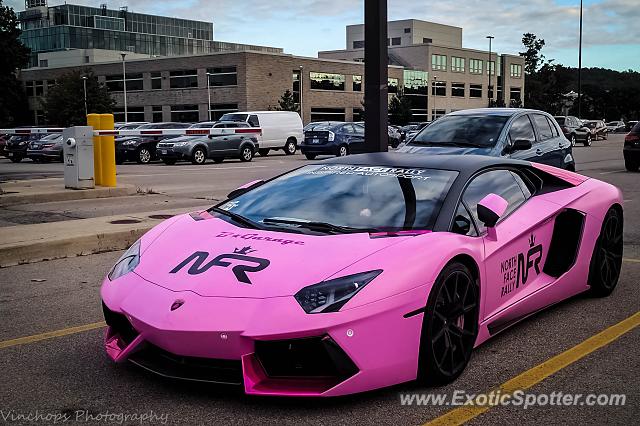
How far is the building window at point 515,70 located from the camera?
113000mm

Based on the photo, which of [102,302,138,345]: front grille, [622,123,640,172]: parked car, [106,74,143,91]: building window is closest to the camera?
[102,302,138,345]: front grille

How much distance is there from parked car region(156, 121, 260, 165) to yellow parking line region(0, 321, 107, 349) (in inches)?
816

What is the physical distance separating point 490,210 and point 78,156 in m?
10.8

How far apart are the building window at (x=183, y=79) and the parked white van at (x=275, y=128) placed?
42209 millimetres

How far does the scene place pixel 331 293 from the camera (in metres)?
3.40

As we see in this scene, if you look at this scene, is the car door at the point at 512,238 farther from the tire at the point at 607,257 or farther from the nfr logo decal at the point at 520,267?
the tire at the point at 607,257

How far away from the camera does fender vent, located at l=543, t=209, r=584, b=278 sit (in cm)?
515

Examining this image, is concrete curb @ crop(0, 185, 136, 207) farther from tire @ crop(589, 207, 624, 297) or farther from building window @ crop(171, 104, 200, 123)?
building window @ crop(171, 104, 200, 123)

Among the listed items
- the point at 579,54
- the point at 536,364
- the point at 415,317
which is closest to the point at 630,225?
the point at 536,364

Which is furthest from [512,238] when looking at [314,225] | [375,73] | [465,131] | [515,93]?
[515,93]

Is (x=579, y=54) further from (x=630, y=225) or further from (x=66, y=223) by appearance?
(x=66, y=223)

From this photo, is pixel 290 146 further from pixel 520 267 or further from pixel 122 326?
pixel 122 326

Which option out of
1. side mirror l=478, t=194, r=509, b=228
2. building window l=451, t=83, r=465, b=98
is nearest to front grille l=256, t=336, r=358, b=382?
side mirror l=478, t=194, r=509, b=228

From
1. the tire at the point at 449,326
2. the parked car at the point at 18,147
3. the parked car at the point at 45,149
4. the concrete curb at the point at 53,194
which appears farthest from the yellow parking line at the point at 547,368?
the parked car at the point at 18,147
